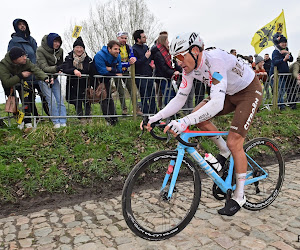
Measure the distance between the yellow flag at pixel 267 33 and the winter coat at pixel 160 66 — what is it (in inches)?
212

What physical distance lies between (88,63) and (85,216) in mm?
4054

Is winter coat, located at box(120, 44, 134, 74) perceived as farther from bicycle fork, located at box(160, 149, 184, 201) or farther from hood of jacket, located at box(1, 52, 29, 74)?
bicycle fork, located at box(160, 149, 184, 201)

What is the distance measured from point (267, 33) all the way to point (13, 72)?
30.6 ft

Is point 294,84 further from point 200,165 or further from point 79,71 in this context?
point 200,165

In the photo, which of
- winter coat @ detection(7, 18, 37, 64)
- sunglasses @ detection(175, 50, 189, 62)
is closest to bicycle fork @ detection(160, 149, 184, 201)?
sunglasses @ detection(175, 50, 189, 62)

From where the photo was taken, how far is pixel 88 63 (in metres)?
7.09

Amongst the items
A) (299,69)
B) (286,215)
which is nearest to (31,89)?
(286,215)

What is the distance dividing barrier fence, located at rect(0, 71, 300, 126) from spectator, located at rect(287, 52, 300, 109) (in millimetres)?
4072

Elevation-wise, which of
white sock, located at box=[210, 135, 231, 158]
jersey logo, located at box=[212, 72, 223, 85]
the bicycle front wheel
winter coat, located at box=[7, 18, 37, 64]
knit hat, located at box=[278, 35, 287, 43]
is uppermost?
knit hat, located at box=[278, 35, 287, 43]

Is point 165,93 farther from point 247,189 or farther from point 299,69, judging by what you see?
point 299,69

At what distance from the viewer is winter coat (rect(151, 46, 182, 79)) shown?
7723 millimetres

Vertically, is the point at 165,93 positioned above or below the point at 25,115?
above

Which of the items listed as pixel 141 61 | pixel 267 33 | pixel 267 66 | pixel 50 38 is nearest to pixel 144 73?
pixel 141 61

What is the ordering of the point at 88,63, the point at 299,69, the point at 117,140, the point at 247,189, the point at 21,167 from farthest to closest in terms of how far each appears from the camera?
the point at 299,69 < the point at 88,63 < the point at 117,140 < the point at 21,167 < the point at 247,189
